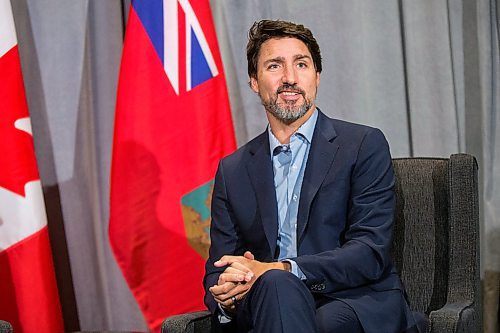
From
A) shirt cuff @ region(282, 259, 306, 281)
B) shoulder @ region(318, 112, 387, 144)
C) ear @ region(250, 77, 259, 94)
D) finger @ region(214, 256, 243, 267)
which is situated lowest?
shirt cuff @ region(282, 259, 306, 281)

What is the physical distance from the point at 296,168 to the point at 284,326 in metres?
0.63

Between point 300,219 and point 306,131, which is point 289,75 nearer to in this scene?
point 306,131

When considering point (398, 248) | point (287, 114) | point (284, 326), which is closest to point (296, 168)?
point (287, 114)

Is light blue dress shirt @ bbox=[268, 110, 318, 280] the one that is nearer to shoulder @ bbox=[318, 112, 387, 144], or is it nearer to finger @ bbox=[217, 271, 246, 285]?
shoulder @ bbox=[318, 112, 387, 144]

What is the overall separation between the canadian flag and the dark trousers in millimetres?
1201

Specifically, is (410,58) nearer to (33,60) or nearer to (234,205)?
(234,205)

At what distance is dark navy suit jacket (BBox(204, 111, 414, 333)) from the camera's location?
222 centimetres

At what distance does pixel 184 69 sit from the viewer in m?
3.08

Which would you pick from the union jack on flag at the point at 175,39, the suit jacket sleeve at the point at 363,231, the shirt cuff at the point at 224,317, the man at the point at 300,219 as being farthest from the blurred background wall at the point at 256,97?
the shirt cuff at the point at 224,317

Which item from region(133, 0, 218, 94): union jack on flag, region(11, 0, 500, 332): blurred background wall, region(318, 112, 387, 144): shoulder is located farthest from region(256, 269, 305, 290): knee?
region(11, 0, 500, 332): blurred background wall

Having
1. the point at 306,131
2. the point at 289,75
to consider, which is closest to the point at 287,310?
the point at 306,131

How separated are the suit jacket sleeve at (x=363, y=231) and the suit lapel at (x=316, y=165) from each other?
0.20ft

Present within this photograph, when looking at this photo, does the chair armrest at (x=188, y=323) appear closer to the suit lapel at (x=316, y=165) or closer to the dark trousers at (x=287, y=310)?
the dark trousers at (x=287, y=310)

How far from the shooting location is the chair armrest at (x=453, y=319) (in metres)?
2.09
